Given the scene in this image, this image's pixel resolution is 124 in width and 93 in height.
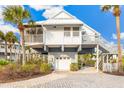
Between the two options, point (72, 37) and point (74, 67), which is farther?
point (74, 67)

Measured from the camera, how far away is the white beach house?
28547 millimetres

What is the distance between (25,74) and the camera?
20906 mm

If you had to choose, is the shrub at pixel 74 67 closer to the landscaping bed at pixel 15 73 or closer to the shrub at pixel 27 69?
the landscaping bed at pixel 15 73

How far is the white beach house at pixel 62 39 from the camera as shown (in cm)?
2855

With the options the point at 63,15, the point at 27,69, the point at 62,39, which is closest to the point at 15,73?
the point at 27,69

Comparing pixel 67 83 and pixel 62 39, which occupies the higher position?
pixel 62 39

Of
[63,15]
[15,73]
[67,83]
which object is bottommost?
[67,83]

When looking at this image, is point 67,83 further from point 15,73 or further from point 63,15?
point 63,15

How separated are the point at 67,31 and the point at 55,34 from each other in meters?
1.39

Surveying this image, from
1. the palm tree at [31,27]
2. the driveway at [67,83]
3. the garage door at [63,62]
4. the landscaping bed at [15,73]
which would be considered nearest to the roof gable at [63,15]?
the palm tree at [31,27]

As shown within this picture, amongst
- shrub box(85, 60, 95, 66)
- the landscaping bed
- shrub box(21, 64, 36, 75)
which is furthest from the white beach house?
shrub box(85, 60, 95, 66)

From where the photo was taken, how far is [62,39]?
2862 centimetres

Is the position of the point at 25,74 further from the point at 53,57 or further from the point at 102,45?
the point at 102,45
